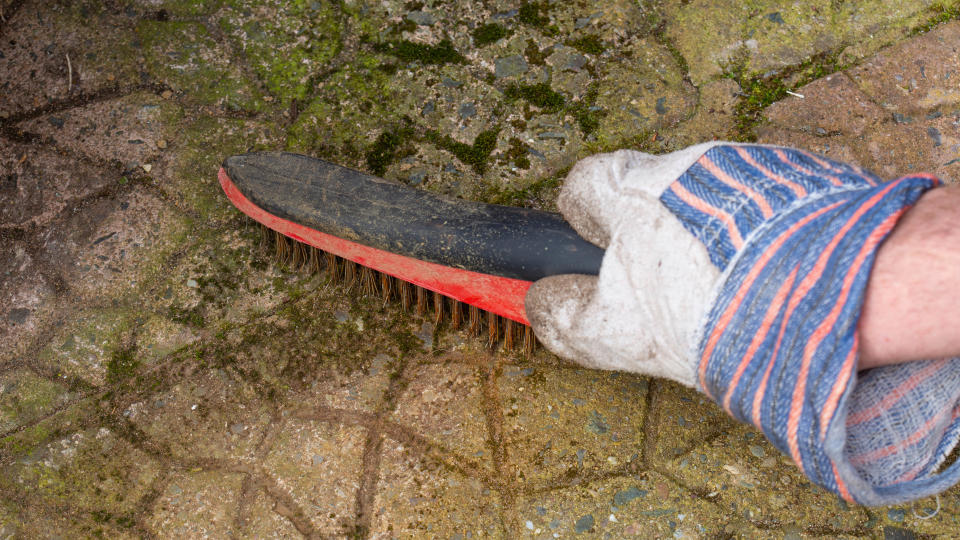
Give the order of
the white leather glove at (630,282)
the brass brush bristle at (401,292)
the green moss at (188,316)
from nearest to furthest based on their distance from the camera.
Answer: the white leather glove at (630,282)
the brass brush bristle at (401,292)
the green moss at (188,316)

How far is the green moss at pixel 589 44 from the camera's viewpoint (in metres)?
2.12

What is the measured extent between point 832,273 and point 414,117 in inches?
52.5

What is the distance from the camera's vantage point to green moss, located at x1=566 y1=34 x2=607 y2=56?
2.12m

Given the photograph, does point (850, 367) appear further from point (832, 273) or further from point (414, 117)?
point (414, 117)

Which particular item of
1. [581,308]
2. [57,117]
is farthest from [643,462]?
[57,117]

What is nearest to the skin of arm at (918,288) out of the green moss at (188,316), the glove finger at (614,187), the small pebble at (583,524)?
the glove finger at (614,187)

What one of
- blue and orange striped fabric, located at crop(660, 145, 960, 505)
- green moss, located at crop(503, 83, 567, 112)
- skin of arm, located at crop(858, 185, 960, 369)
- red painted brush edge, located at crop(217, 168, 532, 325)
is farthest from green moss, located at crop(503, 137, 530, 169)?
skin of arm, located at crop(858, 185, 960, 369)

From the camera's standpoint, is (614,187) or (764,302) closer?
(764,302)

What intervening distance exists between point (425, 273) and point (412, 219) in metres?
0.13

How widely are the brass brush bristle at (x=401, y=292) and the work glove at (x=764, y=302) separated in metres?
0.30

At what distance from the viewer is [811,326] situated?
3.45 feet

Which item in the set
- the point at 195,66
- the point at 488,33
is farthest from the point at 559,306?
the point at 195,66

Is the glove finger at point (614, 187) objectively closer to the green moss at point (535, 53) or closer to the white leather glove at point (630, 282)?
the white leather glove at point (630, 282)

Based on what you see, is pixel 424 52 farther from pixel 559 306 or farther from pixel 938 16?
pixel 938 16
